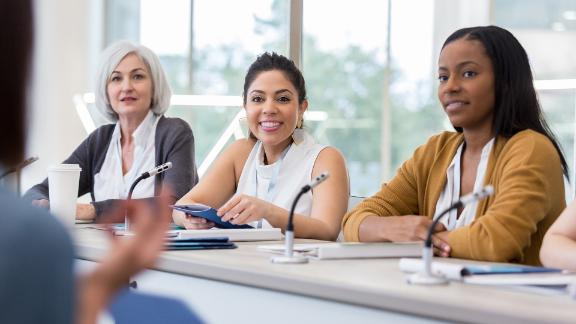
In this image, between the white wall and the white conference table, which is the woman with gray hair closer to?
the white conference table

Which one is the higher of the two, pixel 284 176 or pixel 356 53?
pixel 356 53

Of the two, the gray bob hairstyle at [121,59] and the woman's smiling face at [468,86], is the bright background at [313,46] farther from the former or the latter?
the woman's smiling face at [468,86]

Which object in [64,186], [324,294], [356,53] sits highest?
[356,53]

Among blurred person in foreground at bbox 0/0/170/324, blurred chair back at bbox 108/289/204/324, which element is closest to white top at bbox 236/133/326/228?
blurred chair back at bbox 108/289/204/324

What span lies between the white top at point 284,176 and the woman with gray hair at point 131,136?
393mm

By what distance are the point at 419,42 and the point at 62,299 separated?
949cm

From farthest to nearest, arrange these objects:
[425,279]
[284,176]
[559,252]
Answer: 1. [284,176]
2. [559,252]
3. [425,279]

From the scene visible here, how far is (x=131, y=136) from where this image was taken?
3.97 m

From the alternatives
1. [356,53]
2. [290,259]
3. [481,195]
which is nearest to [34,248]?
[481,195]

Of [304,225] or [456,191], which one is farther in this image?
[304,225]

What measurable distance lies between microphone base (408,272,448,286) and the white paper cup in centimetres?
161

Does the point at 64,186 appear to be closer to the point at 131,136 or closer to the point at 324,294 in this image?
the point at 131,136

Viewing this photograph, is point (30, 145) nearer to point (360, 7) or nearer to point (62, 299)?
point (62, 299)

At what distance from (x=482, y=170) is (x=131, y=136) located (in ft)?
6.23
